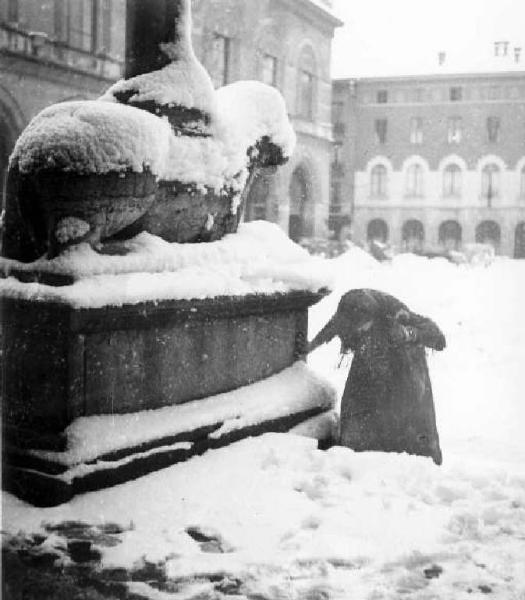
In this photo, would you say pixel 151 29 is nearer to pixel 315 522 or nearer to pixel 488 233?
pixel 315 522

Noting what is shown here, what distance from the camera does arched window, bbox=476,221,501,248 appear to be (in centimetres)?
3969

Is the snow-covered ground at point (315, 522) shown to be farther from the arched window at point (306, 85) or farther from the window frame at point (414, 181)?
the window frame at point (414, 181)

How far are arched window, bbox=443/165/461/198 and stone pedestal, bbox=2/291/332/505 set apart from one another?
1528 inches

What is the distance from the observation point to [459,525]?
2846mm

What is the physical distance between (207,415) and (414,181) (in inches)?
1569

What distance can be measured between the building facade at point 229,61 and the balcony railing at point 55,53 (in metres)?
0.02

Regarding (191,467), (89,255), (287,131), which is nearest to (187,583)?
(191,467)

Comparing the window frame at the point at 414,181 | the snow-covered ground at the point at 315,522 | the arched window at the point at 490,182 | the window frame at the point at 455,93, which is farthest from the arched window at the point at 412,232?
the snow-covered ground at the point at 315,522

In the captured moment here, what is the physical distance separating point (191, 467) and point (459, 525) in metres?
1.06

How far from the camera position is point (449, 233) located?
40906 millimetres

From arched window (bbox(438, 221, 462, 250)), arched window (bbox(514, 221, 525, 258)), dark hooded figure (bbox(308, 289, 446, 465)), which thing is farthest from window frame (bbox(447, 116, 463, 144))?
dark hooded figure (bbox(308, 289, 446, 465))

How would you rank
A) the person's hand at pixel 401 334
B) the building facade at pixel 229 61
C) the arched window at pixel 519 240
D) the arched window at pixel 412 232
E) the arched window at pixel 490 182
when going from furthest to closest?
the arched window at pixel 412 232 < the arched window at pixel 490 182 < the arched window at pixel 519 240 < the building facade at pixel 229 61 < the person's hand at pixel 401 334

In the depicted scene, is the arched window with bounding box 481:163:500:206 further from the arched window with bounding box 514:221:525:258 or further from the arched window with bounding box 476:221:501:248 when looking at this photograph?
the arched window with bounding box 514:221:525:258

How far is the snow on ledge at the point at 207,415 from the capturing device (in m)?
2.82
